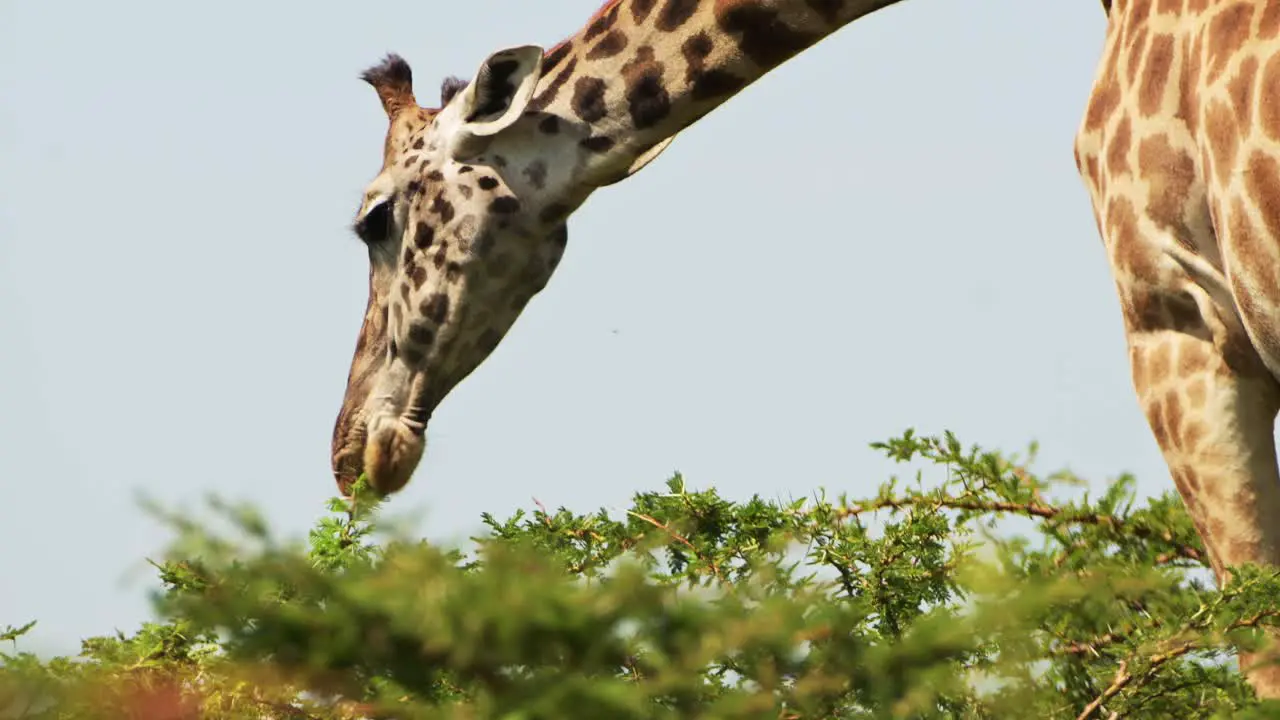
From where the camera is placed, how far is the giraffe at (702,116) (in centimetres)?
325

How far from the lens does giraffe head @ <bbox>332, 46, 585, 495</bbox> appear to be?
16.6ft

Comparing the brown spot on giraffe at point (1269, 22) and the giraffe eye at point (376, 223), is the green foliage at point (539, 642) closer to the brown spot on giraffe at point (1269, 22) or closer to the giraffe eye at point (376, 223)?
the brown spot on giraffe at point (1269, 22)

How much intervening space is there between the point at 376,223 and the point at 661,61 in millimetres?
1230

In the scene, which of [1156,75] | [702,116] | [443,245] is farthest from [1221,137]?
[443,245]

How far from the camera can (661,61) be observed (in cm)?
483

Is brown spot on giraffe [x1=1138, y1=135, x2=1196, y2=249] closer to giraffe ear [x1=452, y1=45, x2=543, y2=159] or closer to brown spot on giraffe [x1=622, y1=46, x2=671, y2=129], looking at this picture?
brown spot on giraffe [x1=622, y1=46, x2=671, y2=129]

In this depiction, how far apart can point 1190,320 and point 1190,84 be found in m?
0.54

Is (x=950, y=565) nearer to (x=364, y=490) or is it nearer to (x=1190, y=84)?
(x=1190, y=84)

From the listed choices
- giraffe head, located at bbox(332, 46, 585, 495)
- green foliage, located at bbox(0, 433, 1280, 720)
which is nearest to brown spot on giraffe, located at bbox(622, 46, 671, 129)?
giraffe head, located at bbox(332, 46, 585, 495)

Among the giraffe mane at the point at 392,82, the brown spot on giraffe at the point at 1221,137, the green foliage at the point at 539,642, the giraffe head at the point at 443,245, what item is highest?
the giraffe mane at the point at 392,82

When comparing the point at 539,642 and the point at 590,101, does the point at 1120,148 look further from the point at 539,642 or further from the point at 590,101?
the point at 539,642

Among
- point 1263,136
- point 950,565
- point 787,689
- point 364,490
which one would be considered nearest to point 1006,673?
point 787,689

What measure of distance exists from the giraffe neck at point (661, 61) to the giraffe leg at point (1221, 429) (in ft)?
4.98

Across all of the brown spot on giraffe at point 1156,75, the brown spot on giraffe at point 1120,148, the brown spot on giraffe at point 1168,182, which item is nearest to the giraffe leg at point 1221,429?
the brown spot on giraffe at point 1168,182
